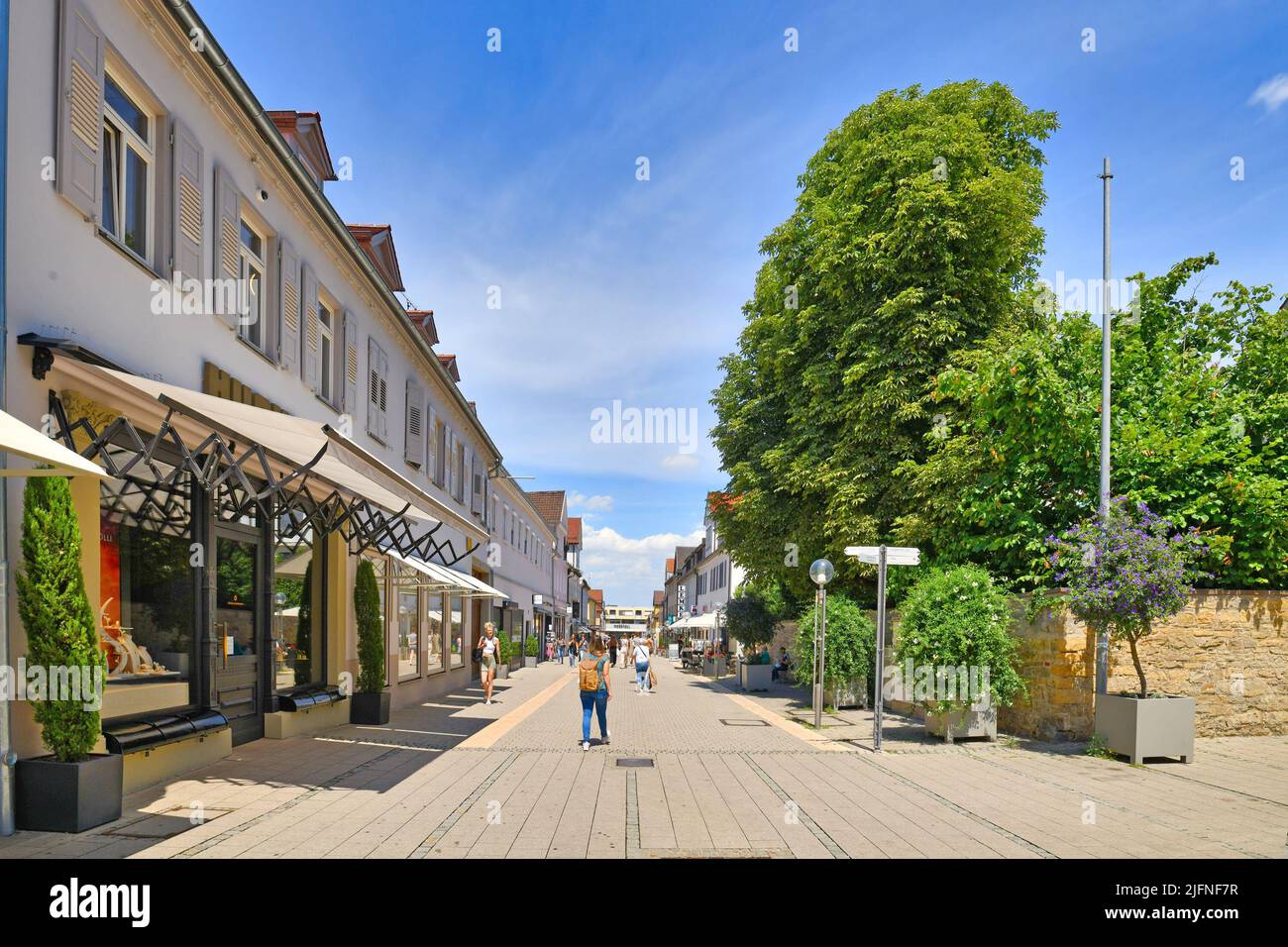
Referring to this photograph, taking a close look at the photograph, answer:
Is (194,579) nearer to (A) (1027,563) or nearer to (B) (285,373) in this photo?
(B) (285,373)

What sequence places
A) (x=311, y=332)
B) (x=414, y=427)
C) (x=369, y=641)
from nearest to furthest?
(x=311, y=332)
(x=369, y=641)
(x=414, y=427)

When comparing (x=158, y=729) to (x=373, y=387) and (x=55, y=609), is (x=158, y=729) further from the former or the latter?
(x=373, y=387)

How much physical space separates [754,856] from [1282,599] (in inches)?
452

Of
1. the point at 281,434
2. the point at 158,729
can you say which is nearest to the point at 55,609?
the point at 158,729

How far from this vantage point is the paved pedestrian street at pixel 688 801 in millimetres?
6406

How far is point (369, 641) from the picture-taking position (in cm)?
1398

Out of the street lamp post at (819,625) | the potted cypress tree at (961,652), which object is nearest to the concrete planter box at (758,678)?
the street lamp post at (819,625)

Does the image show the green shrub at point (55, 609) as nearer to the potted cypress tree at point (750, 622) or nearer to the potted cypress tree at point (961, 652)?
the potted cypress tree at point (961, 652)

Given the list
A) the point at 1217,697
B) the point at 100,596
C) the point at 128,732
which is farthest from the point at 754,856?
the point at 1217,697

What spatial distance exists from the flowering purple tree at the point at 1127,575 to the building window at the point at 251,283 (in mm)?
11288

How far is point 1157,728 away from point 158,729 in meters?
11.4

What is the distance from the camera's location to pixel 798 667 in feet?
60.6

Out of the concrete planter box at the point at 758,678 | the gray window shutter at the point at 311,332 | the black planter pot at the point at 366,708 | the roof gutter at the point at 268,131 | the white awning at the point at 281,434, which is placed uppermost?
the roof gutter at the point at 268,131
